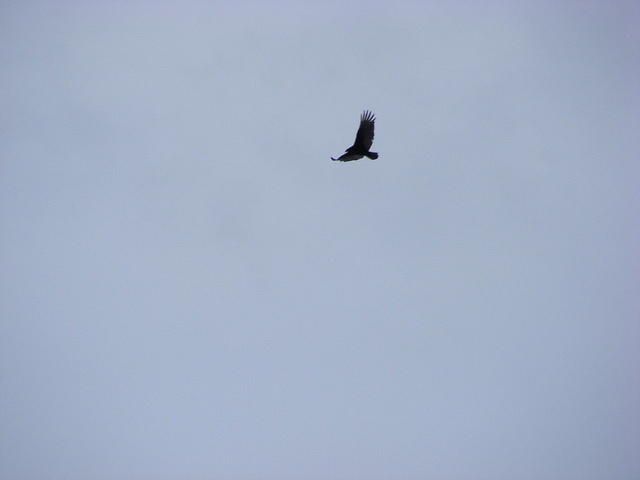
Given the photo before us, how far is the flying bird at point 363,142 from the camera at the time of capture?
57.1 meters

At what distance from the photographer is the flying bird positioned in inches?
2247

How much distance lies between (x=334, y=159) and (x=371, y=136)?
7.67 feet

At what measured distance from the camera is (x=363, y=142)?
57562mm

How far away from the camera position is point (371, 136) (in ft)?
189

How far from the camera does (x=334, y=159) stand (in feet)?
188
